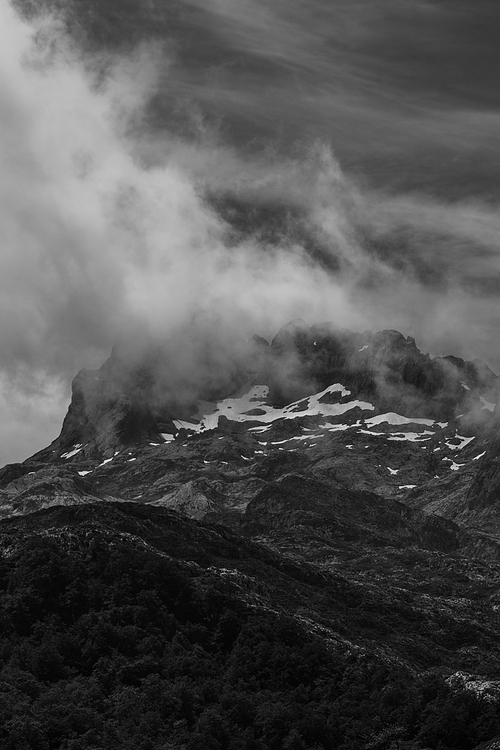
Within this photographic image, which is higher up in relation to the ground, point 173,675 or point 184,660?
point 184,660

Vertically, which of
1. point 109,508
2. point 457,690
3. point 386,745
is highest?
point 109,508

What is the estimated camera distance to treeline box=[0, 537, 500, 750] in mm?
105688

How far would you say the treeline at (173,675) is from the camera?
347 feet

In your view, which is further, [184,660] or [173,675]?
[184,660]

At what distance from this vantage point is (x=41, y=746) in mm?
97188

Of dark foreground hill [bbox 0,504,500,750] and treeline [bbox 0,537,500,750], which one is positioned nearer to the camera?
treeline [bbox 0,537,500,750]

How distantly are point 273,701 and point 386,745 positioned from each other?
48.3 feet

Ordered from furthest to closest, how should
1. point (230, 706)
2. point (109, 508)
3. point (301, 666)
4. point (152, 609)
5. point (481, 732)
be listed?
point (109, 508) < point (152, 609) < point (301, 666) < point (230, 706) < point (481, 732)

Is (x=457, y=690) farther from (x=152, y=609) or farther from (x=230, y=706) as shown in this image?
(x=152, y=609)

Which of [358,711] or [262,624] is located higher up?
[262,624]

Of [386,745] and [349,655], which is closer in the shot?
[386,745]

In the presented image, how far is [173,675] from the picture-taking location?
124812 mm

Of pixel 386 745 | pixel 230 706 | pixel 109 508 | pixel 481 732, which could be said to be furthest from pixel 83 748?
pixel 109 508

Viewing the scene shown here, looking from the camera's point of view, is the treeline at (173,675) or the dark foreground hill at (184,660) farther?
the dark foreground hill at (184,660)
